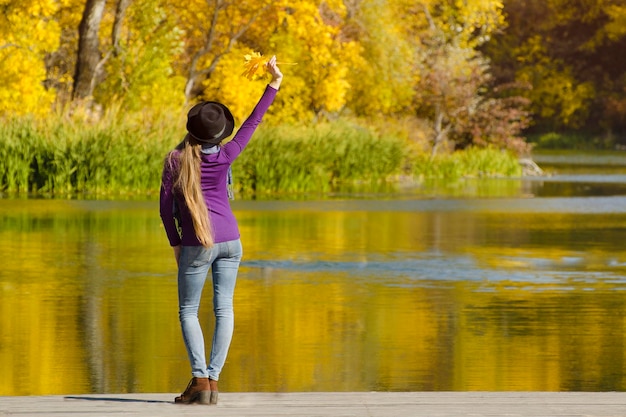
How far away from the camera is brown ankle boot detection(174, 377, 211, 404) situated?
8.52 meters

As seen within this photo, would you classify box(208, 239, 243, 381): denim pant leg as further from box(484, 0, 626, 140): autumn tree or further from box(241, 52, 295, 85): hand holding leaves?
box(484, 0, 626, 140): autumn tree

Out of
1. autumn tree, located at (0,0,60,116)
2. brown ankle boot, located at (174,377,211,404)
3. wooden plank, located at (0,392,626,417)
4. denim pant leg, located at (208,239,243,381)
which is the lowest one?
wooden plank, located at (0,392,626,417)

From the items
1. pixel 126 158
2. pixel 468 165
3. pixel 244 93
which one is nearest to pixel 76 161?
pixel 126 158

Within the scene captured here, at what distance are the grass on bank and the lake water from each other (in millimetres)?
5941

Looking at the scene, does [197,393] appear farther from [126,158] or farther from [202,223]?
[126,158]

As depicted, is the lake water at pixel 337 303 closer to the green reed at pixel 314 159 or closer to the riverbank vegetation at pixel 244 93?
the riverbank vegetation at pixel 244 93

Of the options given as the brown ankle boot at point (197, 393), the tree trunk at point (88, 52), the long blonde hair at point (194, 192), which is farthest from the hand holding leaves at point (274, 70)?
the tree trunk at point (88, 52)

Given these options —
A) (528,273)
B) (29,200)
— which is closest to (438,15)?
(29,200)

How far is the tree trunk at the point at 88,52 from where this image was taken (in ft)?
139

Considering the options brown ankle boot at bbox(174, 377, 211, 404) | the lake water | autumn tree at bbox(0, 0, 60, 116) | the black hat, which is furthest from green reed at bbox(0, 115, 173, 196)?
brown ankle boot at bbox(174, 377, 211, 404)

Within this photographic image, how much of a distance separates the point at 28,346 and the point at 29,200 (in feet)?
66.7

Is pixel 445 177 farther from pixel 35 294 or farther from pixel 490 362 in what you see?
pixel 490 362

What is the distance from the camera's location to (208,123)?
862 cm

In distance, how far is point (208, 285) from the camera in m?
17.2
